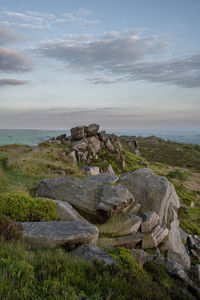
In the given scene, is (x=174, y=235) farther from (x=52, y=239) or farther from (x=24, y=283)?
(x=24, y=283)

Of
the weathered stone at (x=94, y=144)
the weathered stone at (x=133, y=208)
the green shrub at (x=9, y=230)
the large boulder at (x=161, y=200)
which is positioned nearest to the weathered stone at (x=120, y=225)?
the weathered stone at (x=133, y=208)

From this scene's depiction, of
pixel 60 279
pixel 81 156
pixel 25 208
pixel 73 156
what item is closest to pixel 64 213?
pixel 25 208

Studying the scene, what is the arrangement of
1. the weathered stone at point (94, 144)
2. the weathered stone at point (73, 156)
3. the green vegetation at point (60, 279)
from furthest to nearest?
the weathered stone at point (94, 144), the weathered stone at point (73, 156), the green vegetation at point (60, 279)

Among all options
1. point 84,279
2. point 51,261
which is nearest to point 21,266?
point 51,261

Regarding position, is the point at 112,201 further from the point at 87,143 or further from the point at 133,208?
the point at 87,143

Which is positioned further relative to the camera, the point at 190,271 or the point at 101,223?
the point at 101,223

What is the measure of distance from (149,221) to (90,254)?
4883 millimetres

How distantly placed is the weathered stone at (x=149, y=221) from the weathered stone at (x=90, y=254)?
4.18 m

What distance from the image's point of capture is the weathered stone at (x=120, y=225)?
28.2 feet

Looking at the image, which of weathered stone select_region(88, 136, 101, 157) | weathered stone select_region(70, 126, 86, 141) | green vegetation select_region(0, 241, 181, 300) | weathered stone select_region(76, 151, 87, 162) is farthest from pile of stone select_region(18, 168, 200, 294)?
weathered stone select_region(70, 126, 86, 141)

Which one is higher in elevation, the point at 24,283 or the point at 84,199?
the point at 24,283

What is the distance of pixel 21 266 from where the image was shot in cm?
403

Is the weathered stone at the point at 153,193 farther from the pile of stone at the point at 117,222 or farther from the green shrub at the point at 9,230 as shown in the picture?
the green shrub at the point at 9,230

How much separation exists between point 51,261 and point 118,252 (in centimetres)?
289
